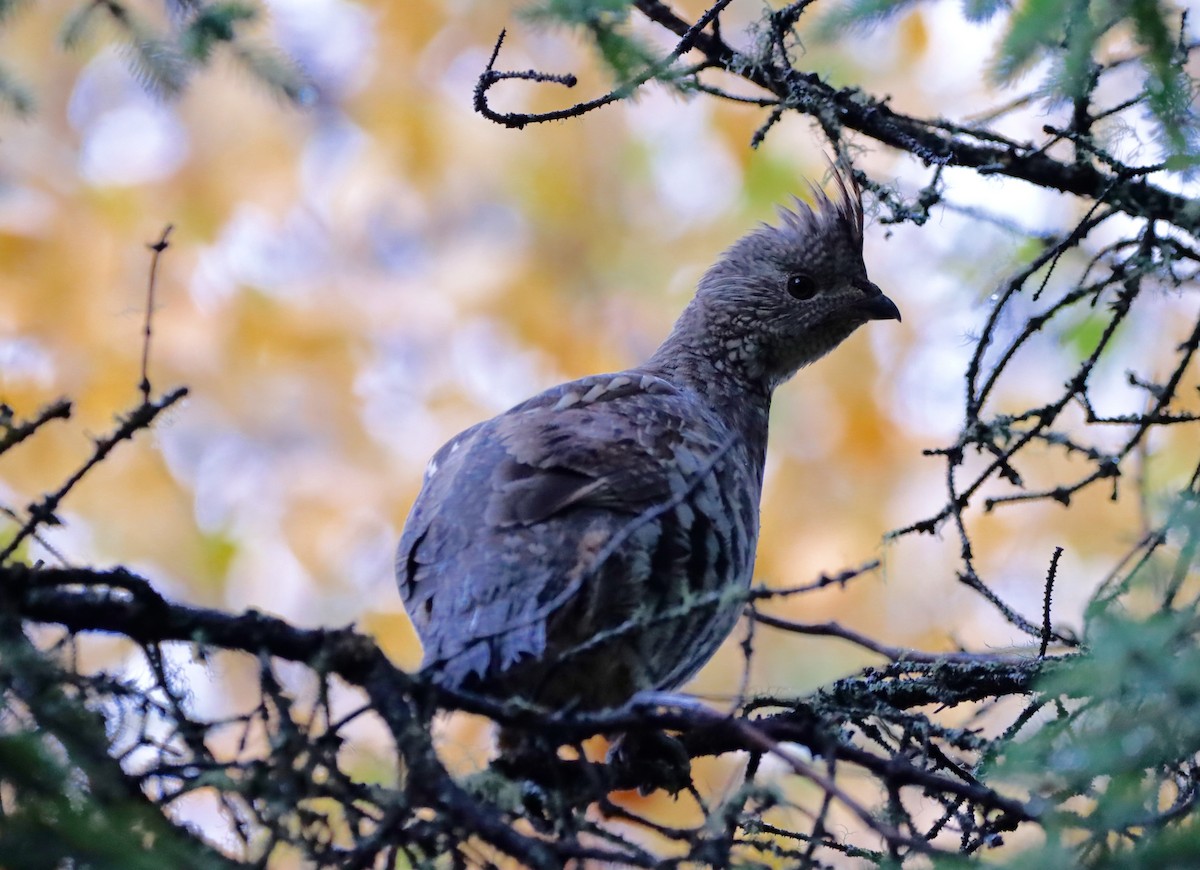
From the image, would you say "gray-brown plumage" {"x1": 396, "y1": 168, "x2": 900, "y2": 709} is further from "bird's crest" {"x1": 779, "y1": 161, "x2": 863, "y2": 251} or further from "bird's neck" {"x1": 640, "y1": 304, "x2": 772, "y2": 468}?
"bird's crest" {"x1": 779, "y1": 161, "x2": 863, "y2": 251}

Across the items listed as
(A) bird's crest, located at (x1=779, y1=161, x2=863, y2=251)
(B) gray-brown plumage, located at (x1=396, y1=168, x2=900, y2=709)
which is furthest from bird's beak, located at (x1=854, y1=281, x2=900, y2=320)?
(B) gray-brown plumage, located at (x1=396, y1=168, x2=900, y2=709)

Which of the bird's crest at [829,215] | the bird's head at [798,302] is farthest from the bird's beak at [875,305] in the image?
the bird's crest at [829,215]

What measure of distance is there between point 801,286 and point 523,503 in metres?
2.04

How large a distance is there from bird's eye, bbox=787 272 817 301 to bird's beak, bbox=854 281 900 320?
0.19 meters

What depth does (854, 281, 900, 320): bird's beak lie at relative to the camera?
15.6 ft

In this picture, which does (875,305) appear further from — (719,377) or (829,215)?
(719,377)

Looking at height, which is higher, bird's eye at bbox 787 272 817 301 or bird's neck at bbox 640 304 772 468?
bird's eye at bbox 787 272 817 301

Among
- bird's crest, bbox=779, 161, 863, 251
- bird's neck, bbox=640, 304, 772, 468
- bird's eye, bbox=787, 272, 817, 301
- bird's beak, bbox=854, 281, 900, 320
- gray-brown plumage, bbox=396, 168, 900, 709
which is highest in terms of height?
bird's crest, bbox=779, 161, 863, 251

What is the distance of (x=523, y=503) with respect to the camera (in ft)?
10.8

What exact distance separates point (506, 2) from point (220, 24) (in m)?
5.31

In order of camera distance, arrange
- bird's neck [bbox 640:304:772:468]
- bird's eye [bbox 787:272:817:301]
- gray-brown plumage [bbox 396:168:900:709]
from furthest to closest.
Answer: bird's eye [bbox 787:272:817:301] → bird's neck [bbox 640:304:772:468] → gray-brown plumage [bbox 396:168:900:709]

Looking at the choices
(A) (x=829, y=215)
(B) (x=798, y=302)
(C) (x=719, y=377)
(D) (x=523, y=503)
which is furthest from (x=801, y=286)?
(D) (x=523, y=503)

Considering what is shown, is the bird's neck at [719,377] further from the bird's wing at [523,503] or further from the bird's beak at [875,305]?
the bird's wing at [523,503]

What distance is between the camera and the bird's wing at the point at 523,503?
3105 millimetres
